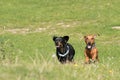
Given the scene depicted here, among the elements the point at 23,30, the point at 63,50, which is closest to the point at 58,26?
the point at 23,30

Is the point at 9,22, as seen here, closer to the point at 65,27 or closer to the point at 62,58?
the point at 65,27

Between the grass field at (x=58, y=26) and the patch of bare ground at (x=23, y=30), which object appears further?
the patch of bare ground at (x=23, y=30)

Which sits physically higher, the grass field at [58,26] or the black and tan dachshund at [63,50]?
the black and tan dachshund at [63,50]

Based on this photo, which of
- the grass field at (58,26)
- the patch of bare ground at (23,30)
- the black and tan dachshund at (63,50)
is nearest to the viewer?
the black and tan dachshund at (63,50)

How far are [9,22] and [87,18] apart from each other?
5988mm

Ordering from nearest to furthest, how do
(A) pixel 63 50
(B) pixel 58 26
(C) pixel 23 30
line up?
(A) pixel 63 50
(C) pixel 23 30
(B) pixel 58 26

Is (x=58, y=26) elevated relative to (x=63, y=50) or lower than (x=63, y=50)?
lower

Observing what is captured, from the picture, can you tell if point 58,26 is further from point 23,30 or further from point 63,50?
point 63,50

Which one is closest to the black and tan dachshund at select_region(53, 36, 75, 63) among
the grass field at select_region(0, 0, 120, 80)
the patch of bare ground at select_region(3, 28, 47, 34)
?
the grass field at select_region(0, 0, 120, 80)

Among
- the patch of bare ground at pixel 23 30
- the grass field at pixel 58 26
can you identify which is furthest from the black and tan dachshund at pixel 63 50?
the patch of bare ground at pixel 23 30

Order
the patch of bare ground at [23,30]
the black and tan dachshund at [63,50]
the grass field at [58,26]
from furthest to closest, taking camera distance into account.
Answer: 1. the patch of bare ground at [23,30]
2. the grass field at [58,26]
3. the black and tan dachshund at [63,50]

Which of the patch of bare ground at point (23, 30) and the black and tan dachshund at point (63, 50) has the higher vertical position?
the black and tan dachshund at point (63, 50)

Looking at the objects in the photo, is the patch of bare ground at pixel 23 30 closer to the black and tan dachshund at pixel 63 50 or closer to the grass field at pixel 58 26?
the grass field at pixel 58 26

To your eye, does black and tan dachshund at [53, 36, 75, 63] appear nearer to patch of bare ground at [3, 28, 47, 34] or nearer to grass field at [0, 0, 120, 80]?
grass field at [0, 0, 120, 80]
